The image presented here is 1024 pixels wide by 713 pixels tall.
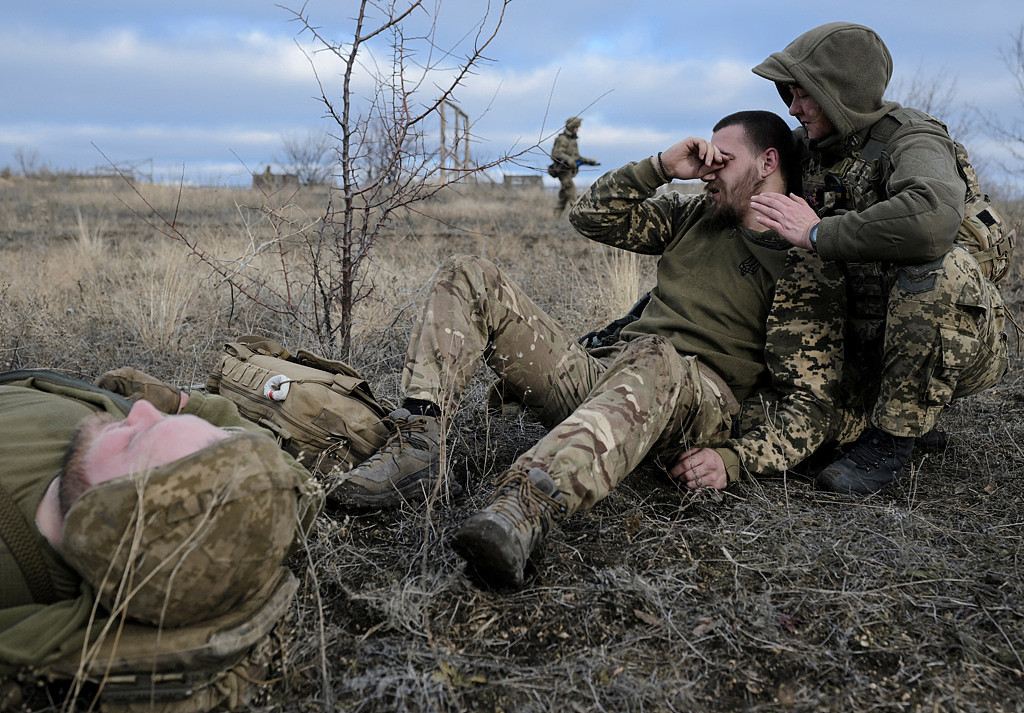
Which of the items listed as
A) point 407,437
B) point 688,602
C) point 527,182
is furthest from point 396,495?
point 527,182

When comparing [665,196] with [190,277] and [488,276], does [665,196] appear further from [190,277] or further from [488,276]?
[190,277]

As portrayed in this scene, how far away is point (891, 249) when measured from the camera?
2.46 metres

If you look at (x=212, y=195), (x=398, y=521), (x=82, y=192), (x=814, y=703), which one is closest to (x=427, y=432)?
(x=398, y=521)

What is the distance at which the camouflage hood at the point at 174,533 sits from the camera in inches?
56.5

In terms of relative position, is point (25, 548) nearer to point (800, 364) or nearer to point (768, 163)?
point (800, 364)

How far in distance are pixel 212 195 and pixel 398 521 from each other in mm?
16867

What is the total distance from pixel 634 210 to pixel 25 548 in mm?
2605

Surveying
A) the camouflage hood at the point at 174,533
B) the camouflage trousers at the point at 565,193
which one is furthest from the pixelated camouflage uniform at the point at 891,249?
the camouflage trousers at the point at 565,193

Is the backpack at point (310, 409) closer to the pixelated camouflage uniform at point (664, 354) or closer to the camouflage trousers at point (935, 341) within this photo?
the pixelated camouflage uniform at point (664, 354)

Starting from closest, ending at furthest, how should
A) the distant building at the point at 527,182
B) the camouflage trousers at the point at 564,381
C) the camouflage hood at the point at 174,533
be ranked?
the camouflage hood at the point at 174,533
the camouflage trousers at the point at 564,381
the distant building at the point at 527,182

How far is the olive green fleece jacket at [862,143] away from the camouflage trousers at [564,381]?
748mm

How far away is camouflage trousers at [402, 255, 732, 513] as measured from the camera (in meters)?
2.17

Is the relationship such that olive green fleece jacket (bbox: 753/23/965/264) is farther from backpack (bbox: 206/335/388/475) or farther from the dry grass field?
backpack (bbox: 206/335/388/475)

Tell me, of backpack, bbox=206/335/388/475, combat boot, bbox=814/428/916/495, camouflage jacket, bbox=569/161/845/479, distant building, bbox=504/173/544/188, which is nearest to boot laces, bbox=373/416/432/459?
backpack, bbox=206/335/388/475
